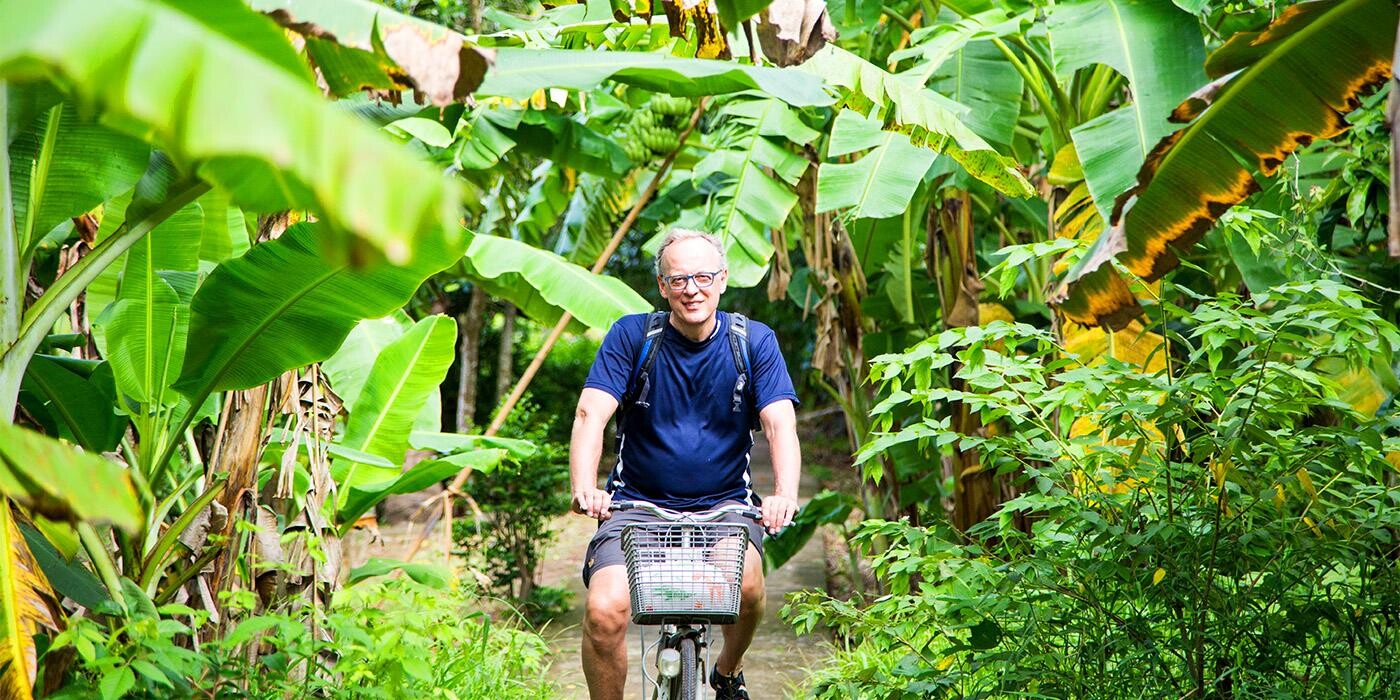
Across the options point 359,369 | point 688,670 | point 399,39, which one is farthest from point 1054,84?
point 399,39

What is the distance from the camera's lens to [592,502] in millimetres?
3754

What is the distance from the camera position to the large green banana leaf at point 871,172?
5.02m

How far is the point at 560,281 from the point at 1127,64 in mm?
2752

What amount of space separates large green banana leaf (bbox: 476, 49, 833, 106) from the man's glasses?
0.59 meters

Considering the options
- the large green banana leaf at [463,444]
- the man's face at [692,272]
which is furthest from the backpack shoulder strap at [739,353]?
the large green banana leaf at [463,444]

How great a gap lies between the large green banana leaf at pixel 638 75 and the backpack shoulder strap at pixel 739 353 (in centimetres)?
87

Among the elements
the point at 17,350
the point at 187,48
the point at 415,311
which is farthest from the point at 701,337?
the point at 415,311

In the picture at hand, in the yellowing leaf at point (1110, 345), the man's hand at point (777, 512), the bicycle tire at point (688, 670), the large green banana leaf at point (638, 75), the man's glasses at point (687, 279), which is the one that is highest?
the large green banana leaf at point (638, 75)

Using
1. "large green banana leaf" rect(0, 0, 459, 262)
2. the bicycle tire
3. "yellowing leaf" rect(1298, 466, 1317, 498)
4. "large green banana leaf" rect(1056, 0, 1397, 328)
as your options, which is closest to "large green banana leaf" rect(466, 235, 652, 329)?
the bicycle tire

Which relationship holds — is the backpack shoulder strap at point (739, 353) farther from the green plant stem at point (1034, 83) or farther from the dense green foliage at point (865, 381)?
the green plant stem at point (1034, 83)

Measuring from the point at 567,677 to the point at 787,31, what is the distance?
3.66m

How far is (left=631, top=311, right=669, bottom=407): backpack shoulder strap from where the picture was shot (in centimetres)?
412

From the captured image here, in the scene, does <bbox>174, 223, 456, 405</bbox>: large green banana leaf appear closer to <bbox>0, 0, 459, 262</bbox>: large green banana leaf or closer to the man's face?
the man's face

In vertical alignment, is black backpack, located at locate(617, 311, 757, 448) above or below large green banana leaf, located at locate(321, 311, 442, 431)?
below
